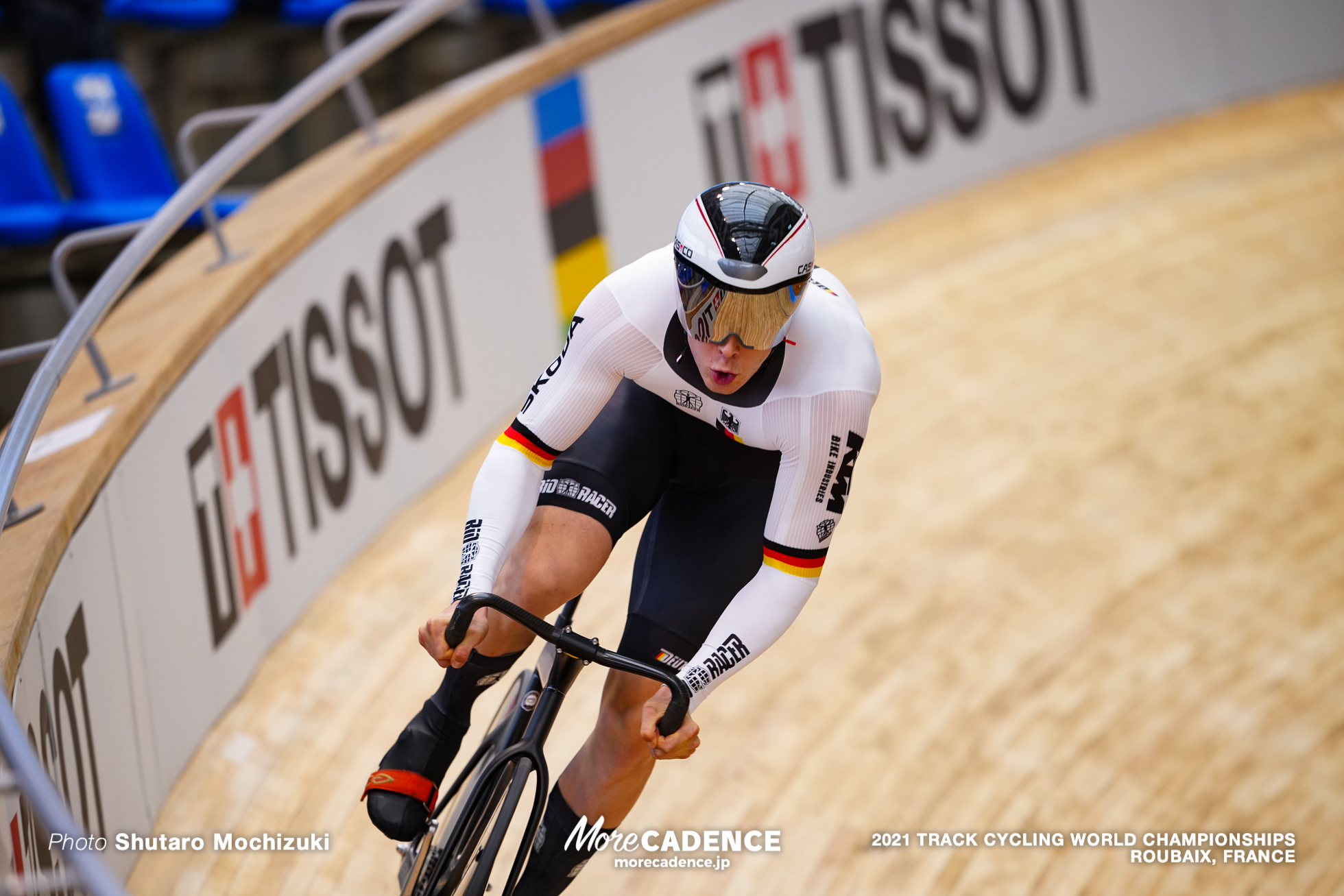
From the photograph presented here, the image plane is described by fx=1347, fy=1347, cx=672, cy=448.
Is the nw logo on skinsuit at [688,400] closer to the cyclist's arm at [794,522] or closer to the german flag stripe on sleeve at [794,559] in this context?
the cyclist's arm at [794,522]

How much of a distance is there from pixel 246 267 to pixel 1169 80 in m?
6.03

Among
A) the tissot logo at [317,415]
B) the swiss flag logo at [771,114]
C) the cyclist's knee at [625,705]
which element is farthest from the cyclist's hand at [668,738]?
the swiss flag logo at [771,114]

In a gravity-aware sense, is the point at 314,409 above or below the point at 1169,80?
above

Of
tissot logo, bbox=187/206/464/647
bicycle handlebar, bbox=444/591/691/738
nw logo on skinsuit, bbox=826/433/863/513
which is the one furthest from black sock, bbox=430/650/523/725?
tissot logo, bbox=187/206/464/647

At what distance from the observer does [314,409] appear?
4215mm

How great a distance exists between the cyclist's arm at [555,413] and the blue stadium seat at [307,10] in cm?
423

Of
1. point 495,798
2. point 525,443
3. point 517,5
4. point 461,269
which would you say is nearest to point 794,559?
point 525,443

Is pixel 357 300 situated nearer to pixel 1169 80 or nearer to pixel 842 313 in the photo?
pixel 842 313

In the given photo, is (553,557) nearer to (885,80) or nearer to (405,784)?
(405,784)

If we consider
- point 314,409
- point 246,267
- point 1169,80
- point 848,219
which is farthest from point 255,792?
point 1169,80

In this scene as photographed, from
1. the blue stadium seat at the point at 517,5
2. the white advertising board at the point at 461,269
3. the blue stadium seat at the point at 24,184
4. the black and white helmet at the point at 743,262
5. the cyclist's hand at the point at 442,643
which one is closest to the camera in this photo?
the black and white helmet at the point at 743,262

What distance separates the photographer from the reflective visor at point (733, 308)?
7.30ft

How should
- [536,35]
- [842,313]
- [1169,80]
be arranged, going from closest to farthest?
[842,313] → [536,35] → [1169,80]

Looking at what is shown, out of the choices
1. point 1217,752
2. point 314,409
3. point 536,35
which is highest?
point 536,35
